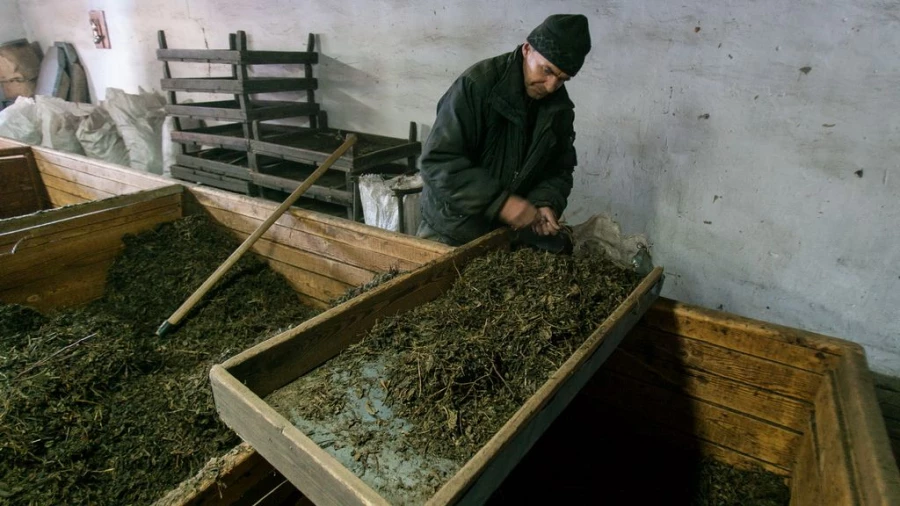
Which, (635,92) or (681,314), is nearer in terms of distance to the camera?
(681,314)

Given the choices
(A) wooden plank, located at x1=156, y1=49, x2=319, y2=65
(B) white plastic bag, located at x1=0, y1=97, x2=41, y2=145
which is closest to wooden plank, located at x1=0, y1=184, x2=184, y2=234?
(A) wooden plank, located at x1=156, y1=49, x2=319, y2=65

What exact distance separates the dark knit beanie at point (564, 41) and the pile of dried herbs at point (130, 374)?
5.58ft

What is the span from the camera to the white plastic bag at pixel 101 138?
5062 millimetres

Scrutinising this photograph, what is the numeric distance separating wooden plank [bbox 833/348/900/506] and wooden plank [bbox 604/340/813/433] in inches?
8.8

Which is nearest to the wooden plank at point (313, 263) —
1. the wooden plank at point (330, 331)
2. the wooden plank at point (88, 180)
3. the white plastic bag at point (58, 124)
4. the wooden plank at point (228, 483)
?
the wooden plank at point (330, 331)

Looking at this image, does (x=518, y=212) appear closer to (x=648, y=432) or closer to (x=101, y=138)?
(x=648, y=432)

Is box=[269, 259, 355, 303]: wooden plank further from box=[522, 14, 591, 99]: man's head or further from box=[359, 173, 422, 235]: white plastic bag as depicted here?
box=[522, 14, 591, 99]: man's head

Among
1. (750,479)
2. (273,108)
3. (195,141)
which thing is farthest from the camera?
(195,141)

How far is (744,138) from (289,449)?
107 inches

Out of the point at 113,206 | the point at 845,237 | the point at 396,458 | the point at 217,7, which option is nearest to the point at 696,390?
the point at 396,458

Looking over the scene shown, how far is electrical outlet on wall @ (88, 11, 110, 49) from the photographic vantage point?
637 centimetres

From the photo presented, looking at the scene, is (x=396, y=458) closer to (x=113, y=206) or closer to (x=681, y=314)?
(x=681, y=314)

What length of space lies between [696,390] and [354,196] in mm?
2472

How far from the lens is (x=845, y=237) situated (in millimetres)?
2445
